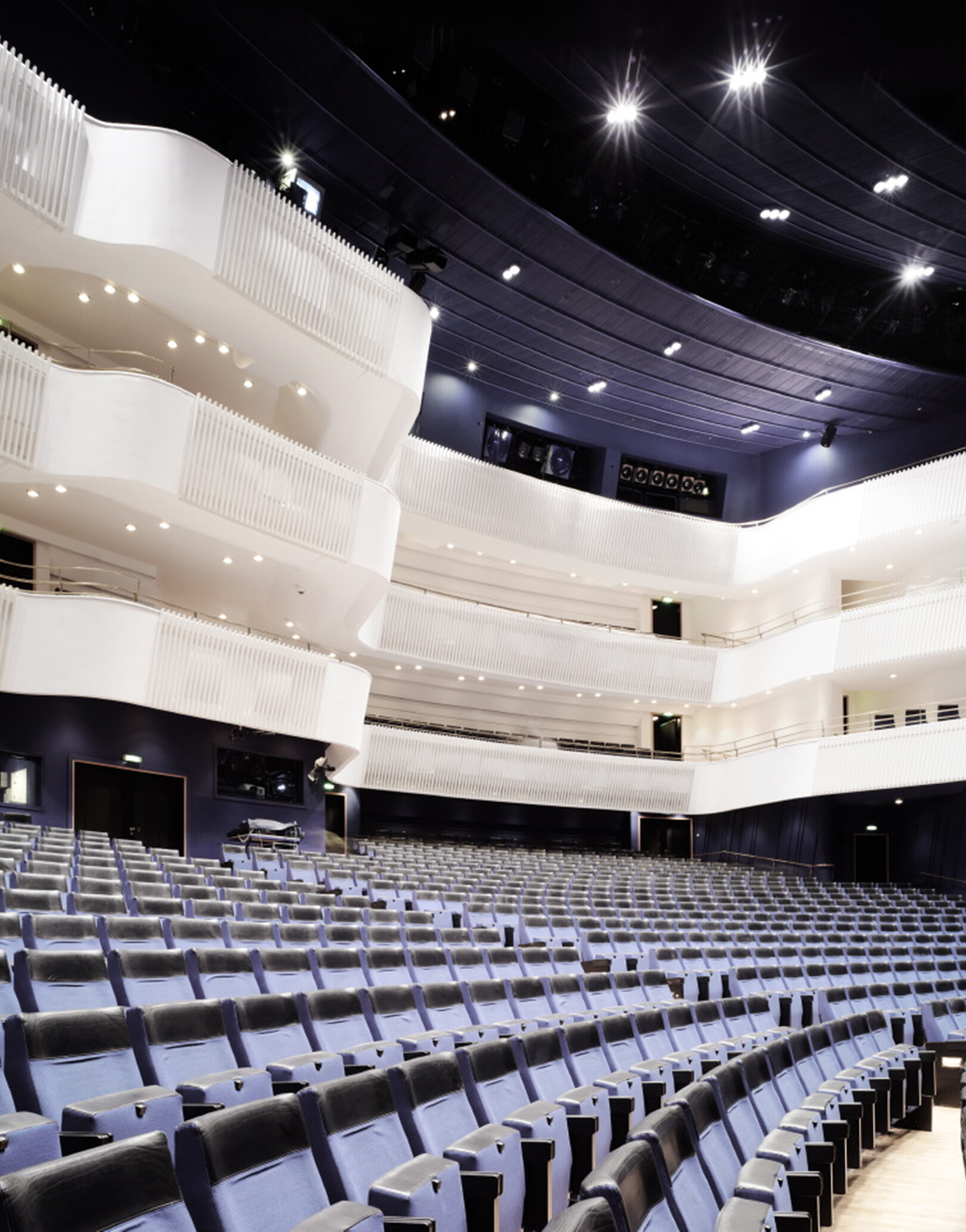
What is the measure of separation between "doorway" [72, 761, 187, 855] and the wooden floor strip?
9.06 meters

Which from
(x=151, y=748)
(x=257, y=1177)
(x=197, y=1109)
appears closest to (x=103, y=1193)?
(x=257, y=1177)

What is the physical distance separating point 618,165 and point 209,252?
6.35m

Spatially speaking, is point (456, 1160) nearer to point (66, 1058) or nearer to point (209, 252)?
point (66, 1058)

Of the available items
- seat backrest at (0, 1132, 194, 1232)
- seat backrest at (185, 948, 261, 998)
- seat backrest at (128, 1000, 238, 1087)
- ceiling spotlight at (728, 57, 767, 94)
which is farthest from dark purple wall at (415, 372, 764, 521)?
seat backrest at (0, 1132, 194, 1232)

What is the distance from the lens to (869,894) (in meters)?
15.0

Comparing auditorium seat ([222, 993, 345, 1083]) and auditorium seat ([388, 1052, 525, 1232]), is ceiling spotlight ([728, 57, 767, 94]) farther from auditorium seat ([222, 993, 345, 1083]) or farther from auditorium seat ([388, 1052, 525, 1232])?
auditorium seat ([388, 1052, 525, 1232])

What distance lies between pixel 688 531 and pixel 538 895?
42.0ft

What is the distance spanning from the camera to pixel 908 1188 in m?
3.92

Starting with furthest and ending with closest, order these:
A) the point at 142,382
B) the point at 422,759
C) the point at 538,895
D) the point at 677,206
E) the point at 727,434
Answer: the point at 727,434 < the point at 422,759 < the point at 677,206 < the point at 142,382 < the point at 538,895

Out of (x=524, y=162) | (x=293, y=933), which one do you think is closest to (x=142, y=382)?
(x=524, y=162)

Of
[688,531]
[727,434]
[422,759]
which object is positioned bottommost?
[422,759]

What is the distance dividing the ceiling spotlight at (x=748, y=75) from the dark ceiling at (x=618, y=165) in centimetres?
18

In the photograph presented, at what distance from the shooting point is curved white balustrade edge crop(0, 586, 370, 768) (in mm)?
10898

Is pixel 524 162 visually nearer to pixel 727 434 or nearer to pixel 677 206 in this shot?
pixel 677 206
